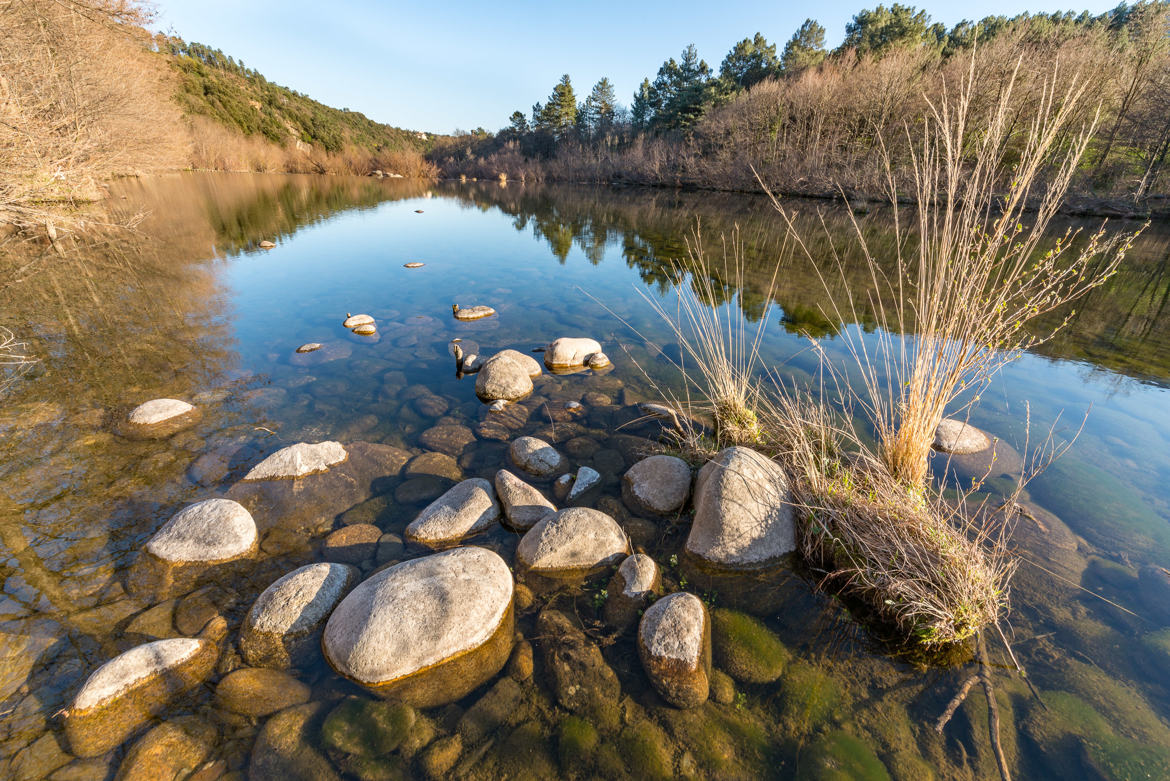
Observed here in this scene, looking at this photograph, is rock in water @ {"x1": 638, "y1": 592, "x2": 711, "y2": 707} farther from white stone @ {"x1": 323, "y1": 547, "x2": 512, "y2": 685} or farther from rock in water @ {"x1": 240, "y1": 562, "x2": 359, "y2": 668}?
rock in water @ {"x1": 240, "y1": 562, "x2": 359, "y2": 668}

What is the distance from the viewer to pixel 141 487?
3990 mm

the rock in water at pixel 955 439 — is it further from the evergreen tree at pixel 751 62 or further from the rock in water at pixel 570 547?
the evergreen tree at pixel 751 62

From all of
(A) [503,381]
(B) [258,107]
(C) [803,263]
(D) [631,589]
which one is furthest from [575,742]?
(B) [258,107]

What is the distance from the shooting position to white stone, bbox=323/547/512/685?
259 cm

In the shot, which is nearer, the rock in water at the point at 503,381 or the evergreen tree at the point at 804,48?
the rock in water at the point at 503,381

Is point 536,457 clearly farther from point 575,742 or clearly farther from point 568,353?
point 568,353

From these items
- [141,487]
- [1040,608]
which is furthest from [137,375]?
[1040,608]

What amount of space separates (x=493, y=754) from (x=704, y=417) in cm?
407

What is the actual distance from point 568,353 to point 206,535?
15.9ft

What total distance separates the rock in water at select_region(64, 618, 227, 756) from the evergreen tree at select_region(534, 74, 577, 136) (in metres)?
70.5

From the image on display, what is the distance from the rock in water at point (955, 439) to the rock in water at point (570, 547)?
3810 millimetres

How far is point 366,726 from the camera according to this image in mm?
2340

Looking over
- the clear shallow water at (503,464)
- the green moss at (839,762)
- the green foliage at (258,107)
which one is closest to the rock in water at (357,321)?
the clear shallow water at (503,464)

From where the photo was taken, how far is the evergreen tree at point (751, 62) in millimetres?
45375
